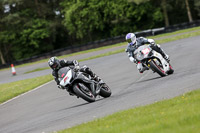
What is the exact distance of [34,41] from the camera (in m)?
61.5

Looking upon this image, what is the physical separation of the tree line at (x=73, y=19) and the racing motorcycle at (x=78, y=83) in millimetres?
41753

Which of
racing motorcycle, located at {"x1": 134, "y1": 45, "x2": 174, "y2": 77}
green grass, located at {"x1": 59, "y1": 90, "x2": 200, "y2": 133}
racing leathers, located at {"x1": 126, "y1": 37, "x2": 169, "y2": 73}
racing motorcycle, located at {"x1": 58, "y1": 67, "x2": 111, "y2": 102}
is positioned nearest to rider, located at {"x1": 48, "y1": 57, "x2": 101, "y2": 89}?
racing motorcycle, located at {"x1": 58, "y1": 67, "x2": 111, "y2": 102}

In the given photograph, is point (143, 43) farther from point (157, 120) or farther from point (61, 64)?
point (157, 120)

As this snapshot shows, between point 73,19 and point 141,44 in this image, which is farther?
point 73,19

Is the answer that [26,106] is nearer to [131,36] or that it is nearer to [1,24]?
[131,36]

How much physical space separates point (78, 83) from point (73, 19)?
4696cm

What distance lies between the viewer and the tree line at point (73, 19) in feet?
184

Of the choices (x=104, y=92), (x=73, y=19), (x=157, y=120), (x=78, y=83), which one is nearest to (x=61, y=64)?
(x=78, y=83)

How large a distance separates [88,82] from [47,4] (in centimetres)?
5732

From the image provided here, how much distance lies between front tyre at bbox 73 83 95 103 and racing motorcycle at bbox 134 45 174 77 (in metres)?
2.48

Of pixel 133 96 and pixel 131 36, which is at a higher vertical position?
pixel 131 36

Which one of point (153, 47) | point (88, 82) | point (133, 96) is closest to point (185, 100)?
point (133, 96)

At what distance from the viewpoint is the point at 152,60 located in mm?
13562

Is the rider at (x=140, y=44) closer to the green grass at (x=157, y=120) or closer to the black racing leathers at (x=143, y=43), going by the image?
the black racing leathers at (x=143, y=43)
